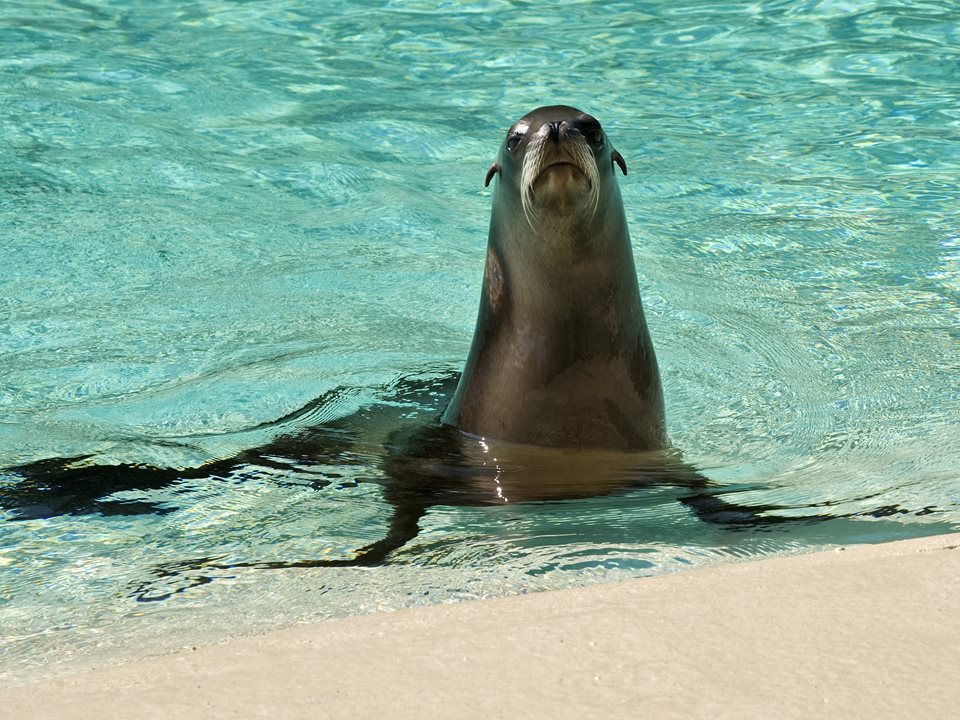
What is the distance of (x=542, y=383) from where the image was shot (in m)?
3.42

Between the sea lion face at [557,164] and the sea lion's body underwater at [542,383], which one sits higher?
the sea lion face at [557,164]

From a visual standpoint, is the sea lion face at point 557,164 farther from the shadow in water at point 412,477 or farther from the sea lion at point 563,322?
the shadow in water at point 412,477

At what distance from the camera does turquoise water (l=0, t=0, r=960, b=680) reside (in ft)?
8.99

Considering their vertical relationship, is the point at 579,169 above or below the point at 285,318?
above

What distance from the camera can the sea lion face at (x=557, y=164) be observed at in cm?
307

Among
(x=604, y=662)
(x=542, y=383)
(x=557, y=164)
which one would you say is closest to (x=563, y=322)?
(x=542, y=383)

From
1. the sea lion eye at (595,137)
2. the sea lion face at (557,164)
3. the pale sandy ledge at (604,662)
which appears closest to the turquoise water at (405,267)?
the pale sandy ledge at (604,662)

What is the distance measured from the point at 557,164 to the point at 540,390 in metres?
0.64

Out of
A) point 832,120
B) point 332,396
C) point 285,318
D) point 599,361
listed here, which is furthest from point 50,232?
point 832,120

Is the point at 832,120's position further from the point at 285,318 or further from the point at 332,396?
the point at 332,396

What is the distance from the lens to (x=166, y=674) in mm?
1831

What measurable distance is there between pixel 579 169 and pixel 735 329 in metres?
1.86

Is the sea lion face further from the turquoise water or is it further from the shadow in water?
the turquoise water

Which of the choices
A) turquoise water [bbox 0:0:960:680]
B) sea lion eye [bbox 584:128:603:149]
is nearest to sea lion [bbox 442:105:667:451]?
sea lion eye [bbox 584:128:603:149]
